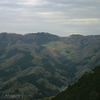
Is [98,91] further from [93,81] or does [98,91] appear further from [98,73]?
[98,73]

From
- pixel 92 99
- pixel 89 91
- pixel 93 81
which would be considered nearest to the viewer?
pixel 92 99

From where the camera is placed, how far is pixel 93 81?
185000 millimetres

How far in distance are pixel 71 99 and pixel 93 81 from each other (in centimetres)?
3273

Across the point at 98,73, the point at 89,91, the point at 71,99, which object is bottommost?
the point at 71,99

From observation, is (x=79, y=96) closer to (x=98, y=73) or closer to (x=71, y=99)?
(x=71, y=99)

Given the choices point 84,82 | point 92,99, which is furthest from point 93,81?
point 92,99

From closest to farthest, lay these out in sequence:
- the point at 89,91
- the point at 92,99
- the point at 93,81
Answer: the point at 92,99
the point at 89,91
the point at 93,81

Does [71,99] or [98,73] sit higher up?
[98,73]

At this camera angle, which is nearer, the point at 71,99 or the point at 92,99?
the point at 92,99

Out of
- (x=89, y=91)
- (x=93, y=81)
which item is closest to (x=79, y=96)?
(x=89, y=91)

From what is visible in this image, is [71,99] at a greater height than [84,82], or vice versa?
[84,82]

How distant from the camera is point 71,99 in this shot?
182625 mm

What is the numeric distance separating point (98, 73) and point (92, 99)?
147ft

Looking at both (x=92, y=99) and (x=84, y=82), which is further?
(x=84, y=82)
